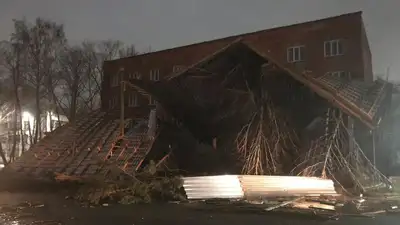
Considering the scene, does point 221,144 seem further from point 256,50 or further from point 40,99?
point 40,99

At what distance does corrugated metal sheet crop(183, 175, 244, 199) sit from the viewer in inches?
456

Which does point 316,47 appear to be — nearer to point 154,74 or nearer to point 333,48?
point 333,48

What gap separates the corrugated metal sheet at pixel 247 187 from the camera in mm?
11586

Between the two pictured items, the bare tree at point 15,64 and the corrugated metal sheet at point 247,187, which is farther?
the bare tree at point 15,64

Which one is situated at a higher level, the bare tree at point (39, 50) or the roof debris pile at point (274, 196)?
the bare tree at point (39, 50)

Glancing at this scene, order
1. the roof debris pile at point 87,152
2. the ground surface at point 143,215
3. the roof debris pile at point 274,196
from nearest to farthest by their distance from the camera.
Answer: the ground surface at point 143,215 < the roof debris pile at point 274,196 < the roof debris pile at point 87,152

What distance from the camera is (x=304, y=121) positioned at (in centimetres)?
1639

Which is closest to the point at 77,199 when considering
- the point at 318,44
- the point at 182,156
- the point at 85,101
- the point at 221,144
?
the point at 182,156

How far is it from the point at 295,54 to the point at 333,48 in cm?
253

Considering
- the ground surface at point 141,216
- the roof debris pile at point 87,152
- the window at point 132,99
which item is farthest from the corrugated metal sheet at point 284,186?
the window at point 132,99

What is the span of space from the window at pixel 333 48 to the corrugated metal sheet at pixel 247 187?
644 inches

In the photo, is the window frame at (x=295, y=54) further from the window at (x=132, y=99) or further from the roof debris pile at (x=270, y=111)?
the window at (x=132, y=99)

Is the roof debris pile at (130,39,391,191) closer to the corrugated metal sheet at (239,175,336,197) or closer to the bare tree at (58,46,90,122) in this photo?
the corrugated metal sheet at (239,175,336,197)

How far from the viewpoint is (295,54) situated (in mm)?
28719
